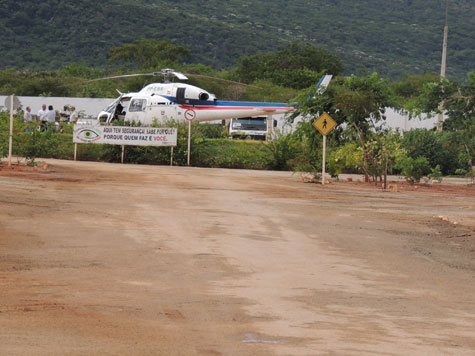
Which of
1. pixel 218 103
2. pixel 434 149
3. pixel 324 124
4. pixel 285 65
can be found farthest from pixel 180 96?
pixel 285 65

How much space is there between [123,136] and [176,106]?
580cm

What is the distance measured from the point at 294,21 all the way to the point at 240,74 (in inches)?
2369

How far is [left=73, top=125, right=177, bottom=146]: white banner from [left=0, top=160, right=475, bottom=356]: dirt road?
13.6m

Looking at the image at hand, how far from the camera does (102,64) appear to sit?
107438 mm

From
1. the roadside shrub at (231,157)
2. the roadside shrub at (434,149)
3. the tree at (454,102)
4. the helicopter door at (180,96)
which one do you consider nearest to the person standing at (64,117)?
the helicopter door at (180,96)

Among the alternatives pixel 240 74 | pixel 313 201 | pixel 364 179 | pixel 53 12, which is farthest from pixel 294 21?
pixel 313 201

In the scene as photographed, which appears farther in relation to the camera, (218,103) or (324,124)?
(218,103)

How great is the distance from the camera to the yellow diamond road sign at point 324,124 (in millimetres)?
27438

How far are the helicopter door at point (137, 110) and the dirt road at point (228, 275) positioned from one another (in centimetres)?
1900

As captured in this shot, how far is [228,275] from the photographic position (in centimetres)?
1073

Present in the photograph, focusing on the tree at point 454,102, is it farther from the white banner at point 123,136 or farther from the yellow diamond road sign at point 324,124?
the white banner at point 123,136

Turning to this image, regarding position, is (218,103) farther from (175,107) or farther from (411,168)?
(411,168)

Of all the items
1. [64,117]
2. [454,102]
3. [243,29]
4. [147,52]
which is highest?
[243,29]

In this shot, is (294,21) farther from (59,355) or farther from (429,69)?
(59,355)
